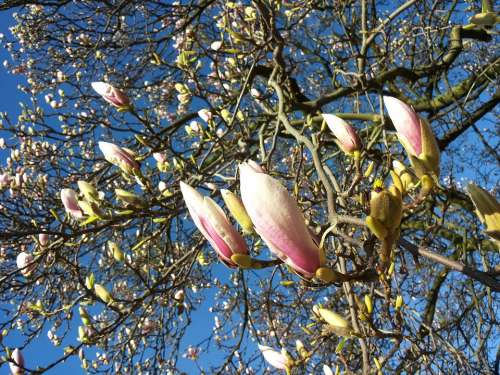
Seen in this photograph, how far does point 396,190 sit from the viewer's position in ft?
1.93

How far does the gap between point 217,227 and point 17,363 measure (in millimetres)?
1150

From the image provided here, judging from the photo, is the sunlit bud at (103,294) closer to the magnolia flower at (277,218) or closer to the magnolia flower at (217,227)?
the magnolia flower at (217,227)

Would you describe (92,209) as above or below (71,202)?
below

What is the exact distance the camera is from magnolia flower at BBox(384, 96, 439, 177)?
681mm

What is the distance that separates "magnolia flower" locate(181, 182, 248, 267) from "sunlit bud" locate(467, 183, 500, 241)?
1.07 feet

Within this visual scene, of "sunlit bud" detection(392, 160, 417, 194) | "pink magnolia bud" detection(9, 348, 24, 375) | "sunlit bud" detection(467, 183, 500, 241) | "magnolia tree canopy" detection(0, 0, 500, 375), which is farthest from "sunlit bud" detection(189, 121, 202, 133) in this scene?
"sunlit bud" detection(467, 183, 500, 241)

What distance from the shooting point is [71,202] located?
133cm

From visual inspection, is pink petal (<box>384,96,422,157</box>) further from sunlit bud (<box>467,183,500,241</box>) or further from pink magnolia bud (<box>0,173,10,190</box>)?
pink magnolia bud (<box>0,173,10,190</box>)

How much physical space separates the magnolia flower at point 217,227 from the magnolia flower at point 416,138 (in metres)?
0.29

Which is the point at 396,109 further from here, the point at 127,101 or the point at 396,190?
the point at 127,101

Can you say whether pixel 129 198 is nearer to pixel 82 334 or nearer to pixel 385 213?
pixel 82 334

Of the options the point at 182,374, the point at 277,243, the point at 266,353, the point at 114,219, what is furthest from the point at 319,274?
the point at 182,374

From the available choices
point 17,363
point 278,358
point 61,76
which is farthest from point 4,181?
point 278,358

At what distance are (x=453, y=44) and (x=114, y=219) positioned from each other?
255 centimetres
